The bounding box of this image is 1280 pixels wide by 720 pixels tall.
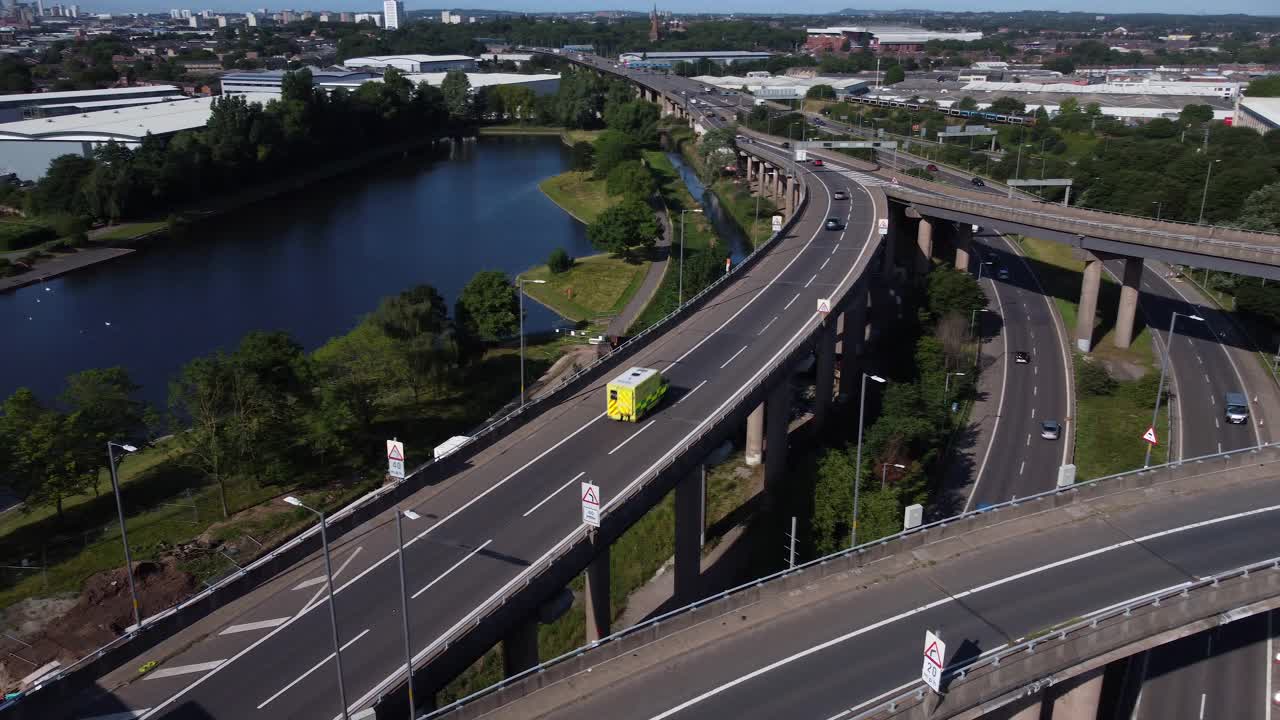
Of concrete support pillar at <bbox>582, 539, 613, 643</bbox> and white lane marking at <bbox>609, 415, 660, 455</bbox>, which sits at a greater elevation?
white lane marking at <bbox>609, 415, 660, 455</bbox>

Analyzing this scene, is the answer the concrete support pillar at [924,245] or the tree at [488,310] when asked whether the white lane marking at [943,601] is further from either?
the concrete support pillar at [924,245]

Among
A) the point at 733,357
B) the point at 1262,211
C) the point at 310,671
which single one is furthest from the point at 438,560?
the point at 1262,211

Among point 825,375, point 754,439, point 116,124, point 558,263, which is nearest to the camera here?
point 754,439

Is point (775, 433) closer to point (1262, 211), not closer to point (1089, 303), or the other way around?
point (1089, 303)

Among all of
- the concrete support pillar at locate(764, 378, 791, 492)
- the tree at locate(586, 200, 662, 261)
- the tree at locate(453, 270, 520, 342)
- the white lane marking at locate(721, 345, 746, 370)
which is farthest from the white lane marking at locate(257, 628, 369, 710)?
the tree at locate(586, 200, 662, 261)

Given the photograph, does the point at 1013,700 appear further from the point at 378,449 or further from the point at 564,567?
the point at 378,449

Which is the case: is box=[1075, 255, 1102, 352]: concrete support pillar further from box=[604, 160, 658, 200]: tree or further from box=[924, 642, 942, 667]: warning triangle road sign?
box=[604, 160, 658, 200]: tree
